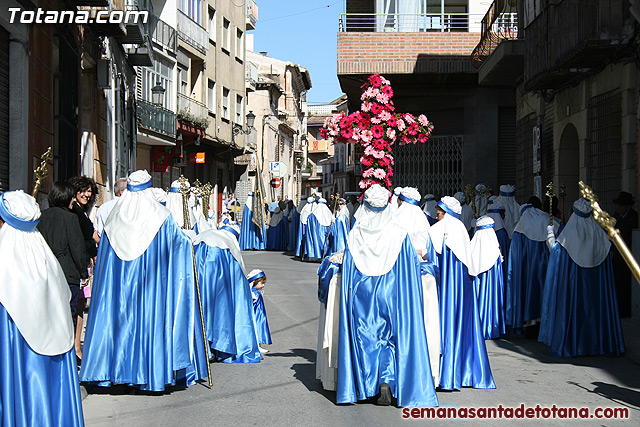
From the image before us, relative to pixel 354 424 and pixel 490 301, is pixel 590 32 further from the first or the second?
pixel 354 424

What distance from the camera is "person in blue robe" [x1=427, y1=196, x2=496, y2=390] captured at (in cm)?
781

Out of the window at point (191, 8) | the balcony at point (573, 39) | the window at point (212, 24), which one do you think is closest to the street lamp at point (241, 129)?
the window at point (212, 24)

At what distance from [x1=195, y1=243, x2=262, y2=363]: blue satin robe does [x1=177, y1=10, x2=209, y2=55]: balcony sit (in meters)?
23.1

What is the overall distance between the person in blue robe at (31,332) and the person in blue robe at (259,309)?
442 centimetres

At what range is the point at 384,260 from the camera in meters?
7.04

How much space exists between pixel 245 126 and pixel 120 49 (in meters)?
22.5

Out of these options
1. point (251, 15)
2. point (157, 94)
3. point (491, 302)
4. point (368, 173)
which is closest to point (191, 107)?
point (157, 94)

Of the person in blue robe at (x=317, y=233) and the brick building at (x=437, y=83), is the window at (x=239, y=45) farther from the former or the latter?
the person in blue robe at (x=317, y=233)

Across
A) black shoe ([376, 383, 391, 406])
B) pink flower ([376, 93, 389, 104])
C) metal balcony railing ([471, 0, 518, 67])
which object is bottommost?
black shoe ([376, 383, 391, 406])

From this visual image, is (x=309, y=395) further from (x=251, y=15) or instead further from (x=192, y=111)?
(x=251, y=15)

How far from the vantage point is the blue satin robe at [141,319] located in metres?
7.40

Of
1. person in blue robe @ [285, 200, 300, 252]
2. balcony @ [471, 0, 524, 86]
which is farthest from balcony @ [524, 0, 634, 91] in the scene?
person in blue robe @ [285, 200, 300, 252]

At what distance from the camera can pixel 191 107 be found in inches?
1264

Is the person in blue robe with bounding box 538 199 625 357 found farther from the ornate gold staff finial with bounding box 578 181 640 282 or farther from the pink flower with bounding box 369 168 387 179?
the ornate gold staff finial with bounding box 578 181 640 282
